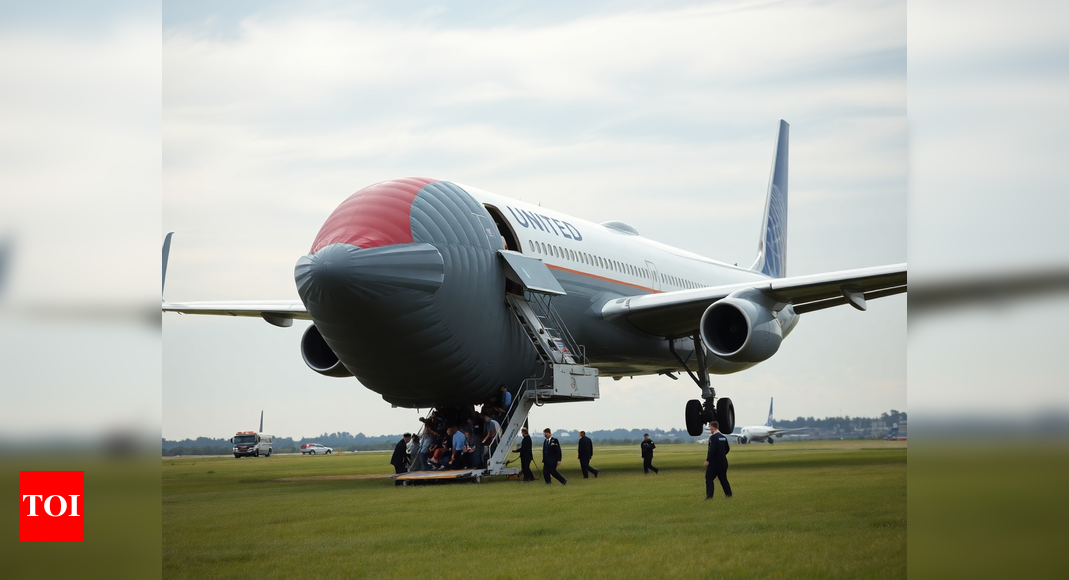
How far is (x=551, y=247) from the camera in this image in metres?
21.8

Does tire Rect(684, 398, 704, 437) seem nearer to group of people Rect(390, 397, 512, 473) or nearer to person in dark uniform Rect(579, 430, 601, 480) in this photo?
person in dark uniform Rect(579, 430, 601, 480)

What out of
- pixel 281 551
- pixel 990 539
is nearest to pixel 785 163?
pixel 281 551

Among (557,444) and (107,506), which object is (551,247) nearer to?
(557,444)

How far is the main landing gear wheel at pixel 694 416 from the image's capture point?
2697 cm

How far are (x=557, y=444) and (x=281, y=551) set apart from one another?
900 centimetres

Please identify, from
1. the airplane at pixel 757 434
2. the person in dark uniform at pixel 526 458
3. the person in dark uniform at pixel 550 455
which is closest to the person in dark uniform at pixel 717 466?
the person in dark uniform at pixel 550 455

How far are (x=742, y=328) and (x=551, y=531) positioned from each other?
1190cm

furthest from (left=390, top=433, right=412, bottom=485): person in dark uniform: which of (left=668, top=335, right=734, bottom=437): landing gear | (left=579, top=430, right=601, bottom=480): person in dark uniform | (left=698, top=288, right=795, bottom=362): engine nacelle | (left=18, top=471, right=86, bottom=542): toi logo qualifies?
(left=18, top=471, right=86, bottom=542): toi logo

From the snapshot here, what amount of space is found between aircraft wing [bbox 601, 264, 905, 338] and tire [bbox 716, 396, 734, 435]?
2.30m

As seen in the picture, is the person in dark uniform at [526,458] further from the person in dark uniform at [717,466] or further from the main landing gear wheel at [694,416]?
the main landing gear wheel at [694,416]

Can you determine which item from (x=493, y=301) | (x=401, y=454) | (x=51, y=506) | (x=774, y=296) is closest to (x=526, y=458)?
(x=493, y=301)

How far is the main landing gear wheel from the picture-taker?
88.5ft

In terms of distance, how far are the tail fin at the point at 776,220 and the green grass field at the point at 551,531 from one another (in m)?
21.2

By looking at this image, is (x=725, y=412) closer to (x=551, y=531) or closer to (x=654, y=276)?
(x=654, y=276)
